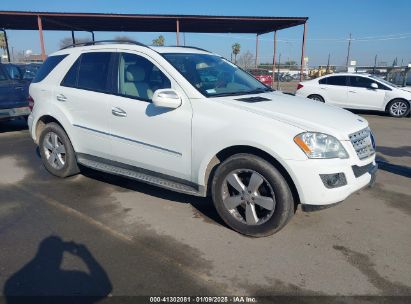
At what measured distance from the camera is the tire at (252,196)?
3.34m

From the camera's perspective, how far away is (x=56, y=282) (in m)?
2.87

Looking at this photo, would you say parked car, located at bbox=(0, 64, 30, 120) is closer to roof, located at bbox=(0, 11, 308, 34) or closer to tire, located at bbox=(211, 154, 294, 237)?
tire, located at bbox=(211, 154, 294, 237)

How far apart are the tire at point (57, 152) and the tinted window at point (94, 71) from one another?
0.82 m

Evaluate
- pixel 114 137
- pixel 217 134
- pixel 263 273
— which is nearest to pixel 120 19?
pixel 114 137

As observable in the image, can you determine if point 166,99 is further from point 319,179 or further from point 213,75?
point 319,179

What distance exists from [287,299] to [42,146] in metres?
4.33

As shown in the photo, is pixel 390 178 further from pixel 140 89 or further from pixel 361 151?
pixel 140 89

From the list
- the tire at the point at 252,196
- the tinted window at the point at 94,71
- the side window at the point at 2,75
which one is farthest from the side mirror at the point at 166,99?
the side window at the point at 2,75

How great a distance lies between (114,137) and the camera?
14.4 ft

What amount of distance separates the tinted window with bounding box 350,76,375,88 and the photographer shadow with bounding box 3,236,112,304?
11728mm

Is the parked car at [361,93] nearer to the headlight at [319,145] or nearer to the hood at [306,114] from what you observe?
the hood at [306,114]

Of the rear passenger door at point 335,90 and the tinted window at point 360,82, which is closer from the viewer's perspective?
the tinted window at point 360,82

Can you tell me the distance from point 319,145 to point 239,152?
776mm

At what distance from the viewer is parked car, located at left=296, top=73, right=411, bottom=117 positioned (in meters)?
12.1
